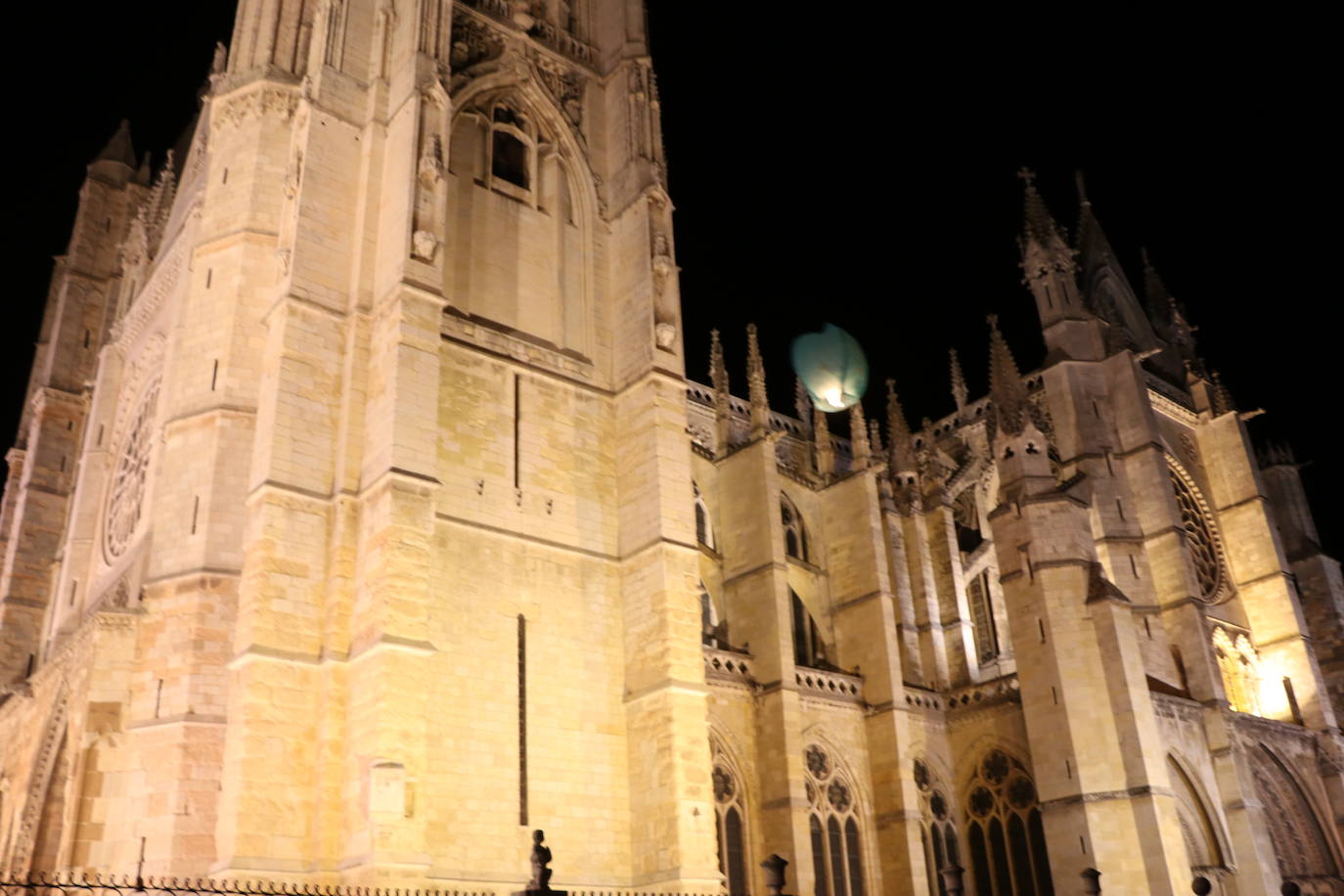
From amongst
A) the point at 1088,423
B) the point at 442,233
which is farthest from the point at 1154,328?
the point at 442,233

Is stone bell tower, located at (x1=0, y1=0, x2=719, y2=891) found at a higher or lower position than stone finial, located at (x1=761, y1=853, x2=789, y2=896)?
higher

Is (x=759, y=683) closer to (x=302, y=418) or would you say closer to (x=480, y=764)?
(x=480, y=764)

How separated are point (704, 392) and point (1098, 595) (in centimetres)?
1113

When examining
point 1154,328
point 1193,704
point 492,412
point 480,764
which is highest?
point 1154,328

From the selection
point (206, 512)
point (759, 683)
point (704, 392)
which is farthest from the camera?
point (704, 392)

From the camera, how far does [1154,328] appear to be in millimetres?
34750

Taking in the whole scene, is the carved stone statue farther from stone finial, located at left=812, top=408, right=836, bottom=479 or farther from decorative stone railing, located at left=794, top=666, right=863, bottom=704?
stone finial, located at left=812, top=408, right=836, bottom=479

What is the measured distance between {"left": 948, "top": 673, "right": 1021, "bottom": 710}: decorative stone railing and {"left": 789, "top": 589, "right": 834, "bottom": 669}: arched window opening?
2.83 metres

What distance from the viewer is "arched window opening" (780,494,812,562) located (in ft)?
83.7

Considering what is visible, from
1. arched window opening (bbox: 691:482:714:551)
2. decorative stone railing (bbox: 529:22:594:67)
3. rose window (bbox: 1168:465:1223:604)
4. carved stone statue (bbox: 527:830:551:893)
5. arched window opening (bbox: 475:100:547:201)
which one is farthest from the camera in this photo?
rose window (bbox: 1168:465:1223:604)

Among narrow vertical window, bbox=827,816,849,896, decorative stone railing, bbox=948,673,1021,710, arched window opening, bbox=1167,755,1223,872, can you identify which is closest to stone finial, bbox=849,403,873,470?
decorative stone railing, bbox=948,673,1021,710

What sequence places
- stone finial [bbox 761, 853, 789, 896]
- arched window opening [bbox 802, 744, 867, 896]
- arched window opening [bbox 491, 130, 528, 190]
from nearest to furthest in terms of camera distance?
stone finial [bbox 761, 853, 789, 896]
arched window opening [bbox 491, 130, 528, 190]
arched window opening [bbox 802, 744, 867, 896]

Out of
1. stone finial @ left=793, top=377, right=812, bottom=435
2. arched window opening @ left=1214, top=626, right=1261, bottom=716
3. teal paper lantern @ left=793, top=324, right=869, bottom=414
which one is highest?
teal paper lantern @ left=793, top=324, right=869, bottom=414

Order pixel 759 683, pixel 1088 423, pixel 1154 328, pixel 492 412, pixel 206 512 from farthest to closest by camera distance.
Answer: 1. pixel 1154 328
2. pixel 1088 423
3. pixel 759 683
4. pixel 492 412
5. pixel 206 512
